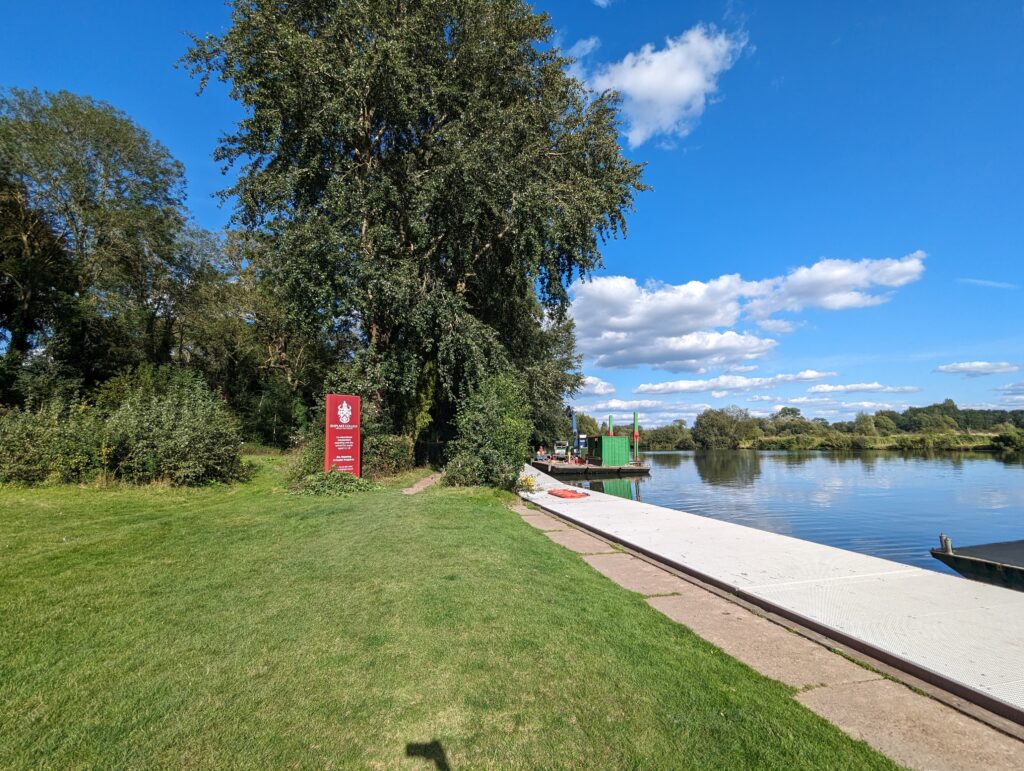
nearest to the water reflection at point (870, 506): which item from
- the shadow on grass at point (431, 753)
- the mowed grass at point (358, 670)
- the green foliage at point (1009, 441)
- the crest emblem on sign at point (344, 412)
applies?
the mowed grass at point (358, 670)

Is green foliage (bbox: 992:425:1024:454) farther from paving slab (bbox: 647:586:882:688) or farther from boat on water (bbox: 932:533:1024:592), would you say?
paving slab (bbox: 647:586:882:688)

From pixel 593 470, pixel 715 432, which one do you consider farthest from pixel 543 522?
pixel 715 432

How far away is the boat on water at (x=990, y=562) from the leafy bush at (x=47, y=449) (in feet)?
53.8

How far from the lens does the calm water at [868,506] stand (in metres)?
12.9

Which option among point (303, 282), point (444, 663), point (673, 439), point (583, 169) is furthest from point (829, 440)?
point (444, 663)

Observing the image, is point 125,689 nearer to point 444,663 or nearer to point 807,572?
point 444,663

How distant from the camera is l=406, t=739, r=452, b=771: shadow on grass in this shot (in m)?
2.36

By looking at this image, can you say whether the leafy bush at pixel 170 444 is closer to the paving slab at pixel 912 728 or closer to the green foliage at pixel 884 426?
the paving slab at pixel 912 728

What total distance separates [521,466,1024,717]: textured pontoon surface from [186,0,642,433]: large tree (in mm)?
9592

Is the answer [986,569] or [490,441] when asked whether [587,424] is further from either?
[986,569]

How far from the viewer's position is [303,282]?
14648 millimetres

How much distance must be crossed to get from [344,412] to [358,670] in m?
10.6

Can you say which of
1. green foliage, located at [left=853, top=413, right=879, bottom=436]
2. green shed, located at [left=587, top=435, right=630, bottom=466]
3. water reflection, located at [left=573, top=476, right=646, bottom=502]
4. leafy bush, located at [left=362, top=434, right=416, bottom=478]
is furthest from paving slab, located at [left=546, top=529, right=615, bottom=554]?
green foliage, located at [left=853, top=413, right=879, bottom=436]

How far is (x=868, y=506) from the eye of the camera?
62.1ft
